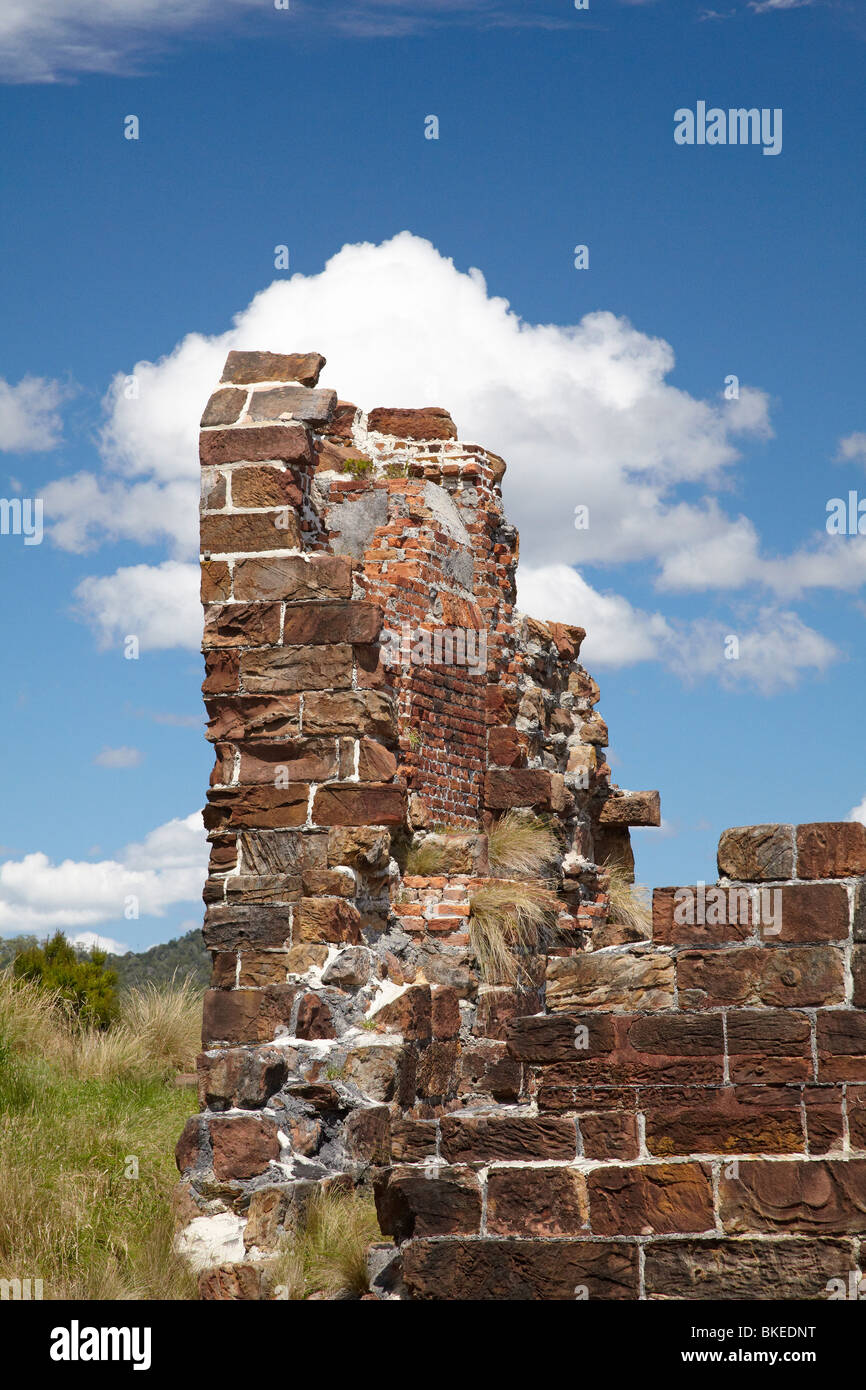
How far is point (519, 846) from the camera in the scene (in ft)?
33.7

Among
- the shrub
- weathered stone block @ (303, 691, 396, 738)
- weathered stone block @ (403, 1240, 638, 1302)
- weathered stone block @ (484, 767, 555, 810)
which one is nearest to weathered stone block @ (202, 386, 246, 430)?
weathered stone block @ (303, 691, 396, 738)

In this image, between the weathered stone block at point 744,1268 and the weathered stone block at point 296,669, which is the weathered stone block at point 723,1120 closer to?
the weathered stone block at point 744,1268

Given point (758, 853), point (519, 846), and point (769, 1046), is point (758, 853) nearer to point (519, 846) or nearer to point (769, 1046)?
point (769, 1046)

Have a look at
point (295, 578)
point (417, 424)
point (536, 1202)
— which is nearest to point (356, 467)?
point (417, 424)

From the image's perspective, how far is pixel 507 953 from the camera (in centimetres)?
952

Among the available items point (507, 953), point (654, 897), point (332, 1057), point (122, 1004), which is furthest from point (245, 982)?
point (122, 1004)

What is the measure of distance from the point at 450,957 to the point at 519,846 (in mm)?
1281

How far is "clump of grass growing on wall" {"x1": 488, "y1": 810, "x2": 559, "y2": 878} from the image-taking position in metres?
10.2

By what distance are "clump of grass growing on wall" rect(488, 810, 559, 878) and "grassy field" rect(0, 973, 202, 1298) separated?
8.96ft

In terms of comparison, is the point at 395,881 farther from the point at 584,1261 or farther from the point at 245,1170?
the point at 584,1261

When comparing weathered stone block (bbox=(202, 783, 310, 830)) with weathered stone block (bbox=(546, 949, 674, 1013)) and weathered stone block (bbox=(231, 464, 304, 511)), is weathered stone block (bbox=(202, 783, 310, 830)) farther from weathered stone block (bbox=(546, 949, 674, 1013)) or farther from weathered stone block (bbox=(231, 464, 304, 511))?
weathered stone block (bbox=(546, 949, 674, 1013))

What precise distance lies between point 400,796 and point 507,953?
1427 mm

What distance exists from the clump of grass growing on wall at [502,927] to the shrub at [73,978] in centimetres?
561
